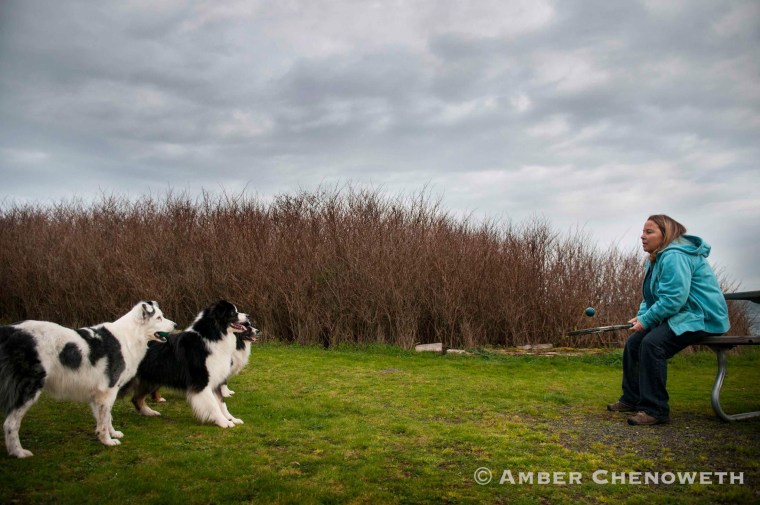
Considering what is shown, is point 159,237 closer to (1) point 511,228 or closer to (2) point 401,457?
(1) point 511,228

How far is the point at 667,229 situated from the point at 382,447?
3683 mm

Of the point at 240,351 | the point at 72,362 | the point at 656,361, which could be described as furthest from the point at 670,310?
the point at 72,362

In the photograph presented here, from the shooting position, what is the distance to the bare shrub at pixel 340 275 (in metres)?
14.5

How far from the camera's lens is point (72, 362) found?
5.17 m

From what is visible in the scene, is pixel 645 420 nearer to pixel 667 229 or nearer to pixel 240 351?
pixel 667 229

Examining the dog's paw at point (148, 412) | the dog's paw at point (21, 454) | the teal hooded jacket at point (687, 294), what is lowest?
the dog's paw at point (21, 454)

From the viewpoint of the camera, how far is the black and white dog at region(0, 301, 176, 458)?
482 centimetres

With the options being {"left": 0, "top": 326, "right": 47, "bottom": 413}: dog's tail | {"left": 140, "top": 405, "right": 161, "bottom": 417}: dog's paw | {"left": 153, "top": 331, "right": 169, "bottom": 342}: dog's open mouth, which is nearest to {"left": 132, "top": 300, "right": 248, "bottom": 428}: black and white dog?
{"left": 140, "top": 405, "right": 161, "bottom": 417}: dog's paw

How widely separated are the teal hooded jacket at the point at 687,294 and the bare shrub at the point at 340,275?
28.2 ft

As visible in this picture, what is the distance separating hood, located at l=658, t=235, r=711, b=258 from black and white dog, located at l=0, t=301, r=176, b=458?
5360 millimetres

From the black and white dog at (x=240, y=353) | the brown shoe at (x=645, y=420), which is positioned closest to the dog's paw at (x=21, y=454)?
the black and white dog at (x=240, y=353)

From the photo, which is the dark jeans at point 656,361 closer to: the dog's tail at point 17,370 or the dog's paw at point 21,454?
the dog's tail at point 17,370

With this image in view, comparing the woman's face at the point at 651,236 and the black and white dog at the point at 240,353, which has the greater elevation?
the woman's face at the point at 651,236

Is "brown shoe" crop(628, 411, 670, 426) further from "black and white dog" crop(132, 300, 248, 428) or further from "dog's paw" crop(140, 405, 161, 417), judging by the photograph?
"dog's paw" crop(140, 405, 161, 417)
